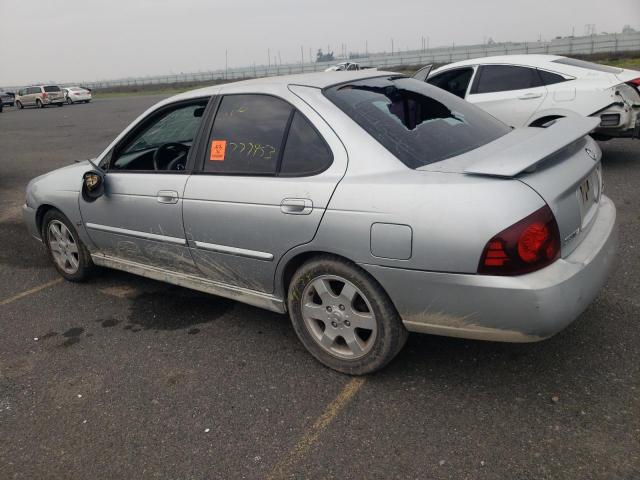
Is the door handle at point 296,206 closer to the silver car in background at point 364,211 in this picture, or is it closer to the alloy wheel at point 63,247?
the silver car in background at point 364,211

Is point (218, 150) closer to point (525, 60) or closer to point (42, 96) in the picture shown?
point (525, 60)

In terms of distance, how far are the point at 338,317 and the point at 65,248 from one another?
2894mm

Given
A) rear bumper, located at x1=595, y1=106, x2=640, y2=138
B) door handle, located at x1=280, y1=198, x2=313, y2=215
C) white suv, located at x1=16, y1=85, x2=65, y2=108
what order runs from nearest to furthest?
1. door handle, located at x1=280, y1=198, x2=313, y2=215
2. rear bumper, located at x1=595, y1=106, x2=640, y2=138
3. white suv, located at x1=16, y1=85, x2=65, y2=108

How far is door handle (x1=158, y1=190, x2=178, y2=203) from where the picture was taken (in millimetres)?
3408

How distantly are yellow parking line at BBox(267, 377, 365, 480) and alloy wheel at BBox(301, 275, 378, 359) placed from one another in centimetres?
17

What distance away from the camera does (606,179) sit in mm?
6703

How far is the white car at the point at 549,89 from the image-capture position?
6.75m

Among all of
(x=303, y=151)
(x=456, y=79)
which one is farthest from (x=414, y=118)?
(x=456, y=79)

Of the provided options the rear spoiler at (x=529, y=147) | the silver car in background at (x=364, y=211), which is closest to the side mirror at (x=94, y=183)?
the silver car in background at (x=364, y=211)

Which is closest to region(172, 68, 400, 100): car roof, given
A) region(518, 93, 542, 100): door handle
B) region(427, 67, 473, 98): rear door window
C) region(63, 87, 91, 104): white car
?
region(518, 93, 542, 100): door handle

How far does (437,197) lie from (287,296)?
1137 millimetres

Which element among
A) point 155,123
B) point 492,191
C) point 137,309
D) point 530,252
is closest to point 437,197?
point 492,191

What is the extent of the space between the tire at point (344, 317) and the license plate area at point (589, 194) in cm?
108

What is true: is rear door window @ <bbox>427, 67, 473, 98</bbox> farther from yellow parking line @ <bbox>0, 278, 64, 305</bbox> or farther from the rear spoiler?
yellow parking line @ <bbox>0, 278, 64, 305</bbox>
